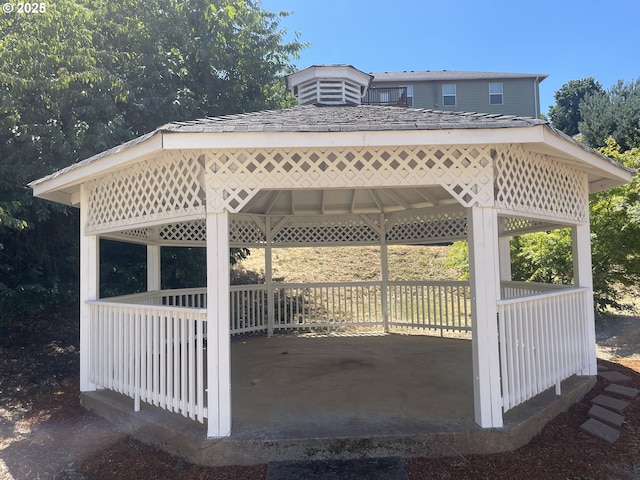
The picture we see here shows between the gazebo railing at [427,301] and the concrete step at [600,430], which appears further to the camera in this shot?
the gazebo railing at [427,301]

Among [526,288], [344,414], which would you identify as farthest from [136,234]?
[526,288]

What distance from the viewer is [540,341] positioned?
440 cm

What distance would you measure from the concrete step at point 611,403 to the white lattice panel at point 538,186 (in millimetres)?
2006

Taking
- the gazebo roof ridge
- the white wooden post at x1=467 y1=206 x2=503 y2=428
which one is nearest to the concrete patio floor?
the white wooden post at x1=467 y1=206 x2=503 y2=428

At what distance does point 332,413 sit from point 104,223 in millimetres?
3246

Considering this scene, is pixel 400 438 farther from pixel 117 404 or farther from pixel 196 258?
pixel 196 258

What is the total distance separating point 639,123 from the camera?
58.5ft

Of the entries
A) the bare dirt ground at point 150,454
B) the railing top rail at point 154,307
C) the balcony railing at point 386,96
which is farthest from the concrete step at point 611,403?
the balcony railing at point 386,96

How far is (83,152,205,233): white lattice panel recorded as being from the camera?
12.9 feet

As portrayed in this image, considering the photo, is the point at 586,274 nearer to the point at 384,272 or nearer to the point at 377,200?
the point at 377,200

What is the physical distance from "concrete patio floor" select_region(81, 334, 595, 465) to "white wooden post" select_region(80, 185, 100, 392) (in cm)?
31

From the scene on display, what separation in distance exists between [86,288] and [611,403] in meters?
6.06

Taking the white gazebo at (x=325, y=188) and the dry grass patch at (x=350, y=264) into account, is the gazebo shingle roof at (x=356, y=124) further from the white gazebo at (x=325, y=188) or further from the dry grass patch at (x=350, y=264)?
the dry grass patch at (x=350, y=264)

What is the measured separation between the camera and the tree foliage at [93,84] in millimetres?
6574
